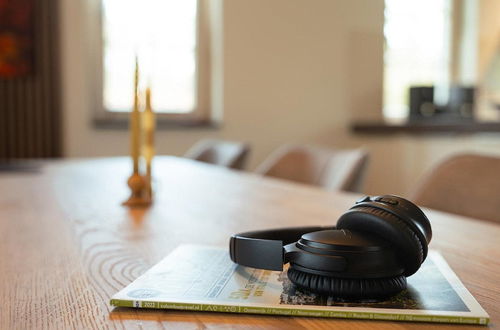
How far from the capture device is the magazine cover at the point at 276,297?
0.45 m

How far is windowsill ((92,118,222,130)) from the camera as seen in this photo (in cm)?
377

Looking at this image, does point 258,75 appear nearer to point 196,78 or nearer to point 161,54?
point 196,78

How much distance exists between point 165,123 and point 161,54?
487 millimetres

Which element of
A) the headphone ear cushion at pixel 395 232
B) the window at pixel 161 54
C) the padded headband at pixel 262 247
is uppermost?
the window at pixel 161 54

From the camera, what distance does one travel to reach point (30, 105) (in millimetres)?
3613

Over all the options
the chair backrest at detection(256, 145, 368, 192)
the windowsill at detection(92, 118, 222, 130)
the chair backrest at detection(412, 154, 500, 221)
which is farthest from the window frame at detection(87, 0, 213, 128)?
the chair backrest at detection(412, 154, 500, 221)

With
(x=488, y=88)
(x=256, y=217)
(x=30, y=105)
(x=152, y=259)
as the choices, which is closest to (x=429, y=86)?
(x=488, y=88)

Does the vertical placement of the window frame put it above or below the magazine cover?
above

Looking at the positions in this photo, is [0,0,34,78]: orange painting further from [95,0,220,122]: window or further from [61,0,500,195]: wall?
[95,0,220,122]: window

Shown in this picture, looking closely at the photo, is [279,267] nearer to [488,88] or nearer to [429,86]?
[429,86]

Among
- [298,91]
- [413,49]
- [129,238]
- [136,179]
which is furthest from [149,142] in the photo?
[413,49]

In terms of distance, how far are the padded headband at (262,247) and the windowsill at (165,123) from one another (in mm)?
3311

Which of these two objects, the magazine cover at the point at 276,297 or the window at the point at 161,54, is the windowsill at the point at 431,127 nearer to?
the window at the point at 161,54

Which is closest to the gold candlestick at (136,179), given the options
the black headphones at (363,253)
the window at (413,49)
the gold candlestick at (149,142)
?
the gold candlestick at (149,142)
